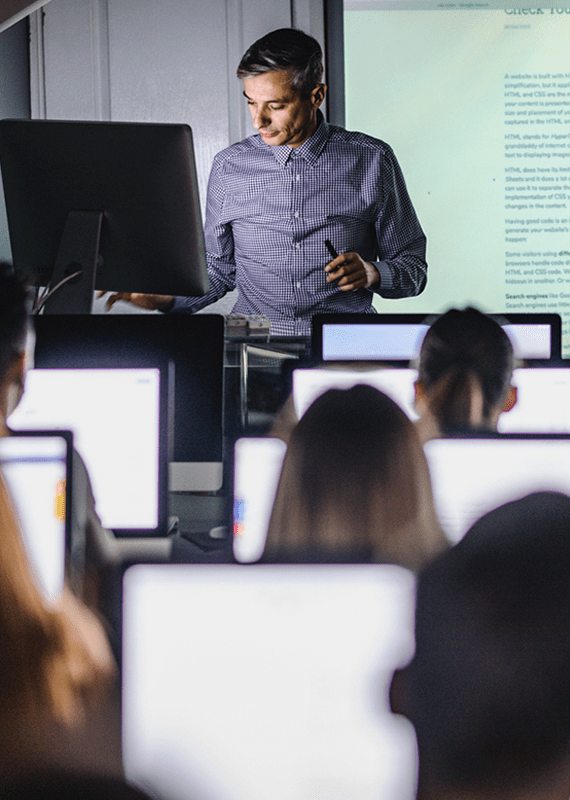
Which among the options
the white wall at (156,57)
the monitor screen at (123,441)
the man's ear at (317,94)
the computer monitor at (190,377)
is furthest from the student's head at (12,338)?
the white wall at (156,57)

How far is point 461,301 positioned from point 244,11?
1746 millimetres

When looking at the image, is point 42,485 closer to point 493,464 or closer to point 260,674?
point 260,674

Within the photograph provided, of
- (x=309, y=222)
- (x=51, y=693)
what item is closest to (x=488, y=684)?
(x=51, y=693)

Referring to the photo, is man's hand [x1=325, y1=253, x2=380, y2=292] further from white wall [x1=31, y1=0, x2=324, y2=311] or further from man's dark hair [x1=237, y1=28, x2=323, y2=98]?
white wall [x1=31, y1=0, x2=324, y2=311]

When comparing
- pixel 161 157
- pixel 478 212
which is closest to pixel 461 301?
pixel 478 212

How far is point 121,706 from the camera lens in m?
0.59

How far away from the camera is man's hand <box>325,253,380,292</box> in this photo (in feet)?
7.02

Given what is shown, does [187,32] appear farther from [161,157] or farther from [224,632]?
[224,632]

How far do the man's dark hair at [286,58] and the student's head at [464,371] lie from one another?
56.4 inches

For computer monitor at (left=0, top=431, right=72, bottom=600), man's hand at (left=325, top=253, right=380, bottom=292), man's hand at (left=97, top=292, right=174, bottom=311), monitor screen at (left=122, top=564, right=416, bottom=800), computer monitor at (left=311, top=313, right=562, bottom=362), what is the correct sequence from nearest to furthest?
1. monitor screen at (left=122, top=564, right=416, bottom=800)
2. computer monitor at (left=0, top=431, right=72, bottom=600)
3. computer monitor at (left=311, top=313, right=562, bottom=362)
4. man's hand at (left=97, top=292, right=174, bottom=311)
5. man's hand at (left=325, top=253, right=380, bottom=292)

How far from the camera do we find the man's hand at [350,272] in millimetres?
2141

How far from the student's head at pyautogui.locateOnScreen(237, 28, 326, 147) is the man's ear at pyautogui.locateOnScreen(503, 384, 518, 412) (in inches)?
59.1

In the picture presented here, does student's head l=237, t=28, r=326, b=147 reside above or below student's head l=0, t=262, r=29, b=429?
above

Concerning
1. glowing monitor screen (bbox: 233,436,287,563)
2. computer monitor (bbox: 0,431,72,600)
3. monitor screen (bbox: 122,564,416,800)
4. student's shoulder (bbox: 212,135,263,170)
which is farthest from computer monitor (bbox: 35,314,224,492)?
student's shoulder (bbox: 212,135,263,170)
